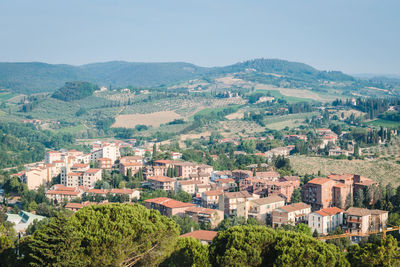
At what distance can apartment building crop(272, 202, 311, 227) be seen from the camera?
2381cm

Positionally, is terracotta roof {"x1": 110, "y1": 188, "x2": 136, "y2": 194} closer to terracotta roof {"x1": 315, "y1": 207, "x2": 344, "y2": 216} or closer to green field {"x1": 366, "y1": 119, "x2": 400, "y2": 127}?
terracotta roof {"x1": 315, "y1": 207, "x2": 344, "y2": 216}

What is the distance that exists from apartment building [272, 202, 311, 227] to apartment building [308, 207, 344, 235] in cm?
100

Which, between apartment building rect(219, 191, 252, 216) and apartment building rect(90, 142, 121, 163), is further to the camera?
apartment building rect(90, 142, 121, 163)

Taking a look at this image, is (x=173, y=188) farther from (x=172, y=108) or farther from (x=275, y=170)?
(x=172, y=108)

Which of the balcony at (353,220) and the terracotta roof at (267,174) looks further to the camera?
the terracotta roof at (267,174)

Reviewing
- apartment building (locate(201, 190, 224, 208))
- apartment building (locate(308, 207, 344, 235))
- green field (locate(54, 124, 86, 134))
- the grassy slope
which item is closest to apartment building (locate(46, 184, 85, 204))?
apartment building (locate(201, 190, 224, 208))

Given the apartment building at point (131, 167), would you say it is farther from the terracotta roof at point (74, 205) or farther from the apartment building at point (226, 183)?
the terracotta roof at point (74, 205)

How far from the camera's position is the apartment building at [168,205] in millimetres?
25491

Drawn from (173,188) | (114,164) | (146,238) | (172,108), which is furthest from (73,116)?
(146,238)

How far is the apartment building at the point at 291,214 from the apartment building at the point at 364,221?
2.19m

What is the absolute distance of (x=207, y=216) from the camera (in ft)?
80.0

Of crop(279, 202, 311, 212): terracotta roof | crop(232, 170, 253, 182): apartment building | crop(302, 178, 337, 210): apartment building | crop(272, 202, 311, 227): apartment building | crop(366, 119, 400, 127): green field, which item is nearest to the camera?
crop(272, 202, 311, 227): apartment building

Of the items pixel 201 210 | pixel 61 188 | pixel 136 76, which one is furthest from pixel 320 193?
pixel 136 76

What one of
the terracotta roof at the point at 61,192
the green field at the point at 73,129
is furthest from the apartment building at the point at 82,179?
the green field at the point at 73,129
